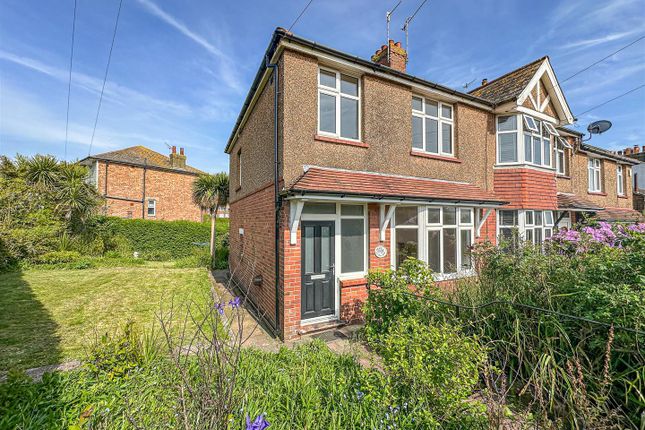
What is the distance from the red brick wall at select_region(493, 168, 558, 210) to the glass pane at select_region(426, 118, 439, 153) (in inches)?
121

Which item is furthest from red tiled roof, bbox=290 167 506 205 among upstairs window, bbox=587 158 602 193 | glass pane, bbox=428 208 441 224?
upstairs window, bbox=587 158 602 193

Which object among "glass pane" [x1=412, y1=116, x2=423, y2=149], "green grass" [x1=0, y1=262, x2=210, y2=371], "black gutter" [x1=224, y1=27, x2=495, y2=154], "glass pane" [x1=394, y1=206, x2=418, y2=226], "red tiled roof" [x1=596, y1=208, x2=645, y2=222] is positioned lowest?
"green grass" [x1=0, y1=262, x2=210, y2=371]

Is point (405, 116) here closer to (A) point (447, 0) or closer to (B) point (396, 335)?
(A) point (447, 0)

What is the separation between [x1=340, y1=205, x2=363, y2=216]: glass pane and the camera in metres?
6.38

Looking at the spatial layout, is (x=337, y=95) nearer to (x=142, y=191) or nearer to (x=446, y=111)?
(x=446, y=111)

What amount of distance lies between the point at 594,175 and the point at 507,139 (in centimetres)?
1092

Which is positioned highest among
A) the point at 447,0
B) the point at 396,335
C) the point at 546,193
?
the point at 447,0

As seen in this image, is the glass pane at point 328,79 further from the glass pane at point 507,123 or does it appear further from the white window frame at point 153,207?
the white window frame at point 153,207

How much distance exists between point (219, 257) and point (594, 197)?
2183 cm

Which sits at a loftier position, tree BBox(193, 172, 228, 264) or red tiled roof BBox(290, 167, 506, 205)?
tree BBox(193, 172, 228, 264)

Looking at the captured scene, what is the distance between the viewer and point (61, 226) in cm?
1311

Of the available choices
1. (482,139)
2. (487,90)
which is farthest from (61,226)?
(487,90)

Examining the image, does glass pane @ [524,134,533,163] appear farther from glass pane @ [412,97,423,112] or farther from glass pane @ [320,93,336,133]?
glass pane @ [320,93,336,133]

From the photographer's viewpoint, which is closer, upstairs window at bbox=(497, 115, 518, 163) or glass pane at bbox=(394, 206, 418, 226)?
glass pane at bbox=(394, 206, 418, 226)
